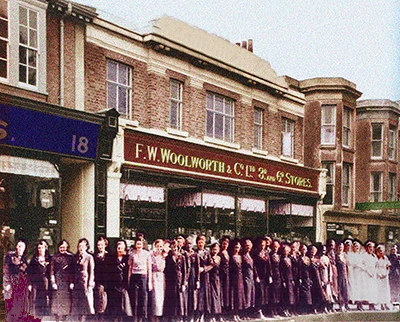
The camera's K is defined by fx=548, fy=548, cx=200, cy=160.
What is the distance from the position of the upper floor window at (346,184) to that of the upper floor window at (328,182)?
5.1 inches

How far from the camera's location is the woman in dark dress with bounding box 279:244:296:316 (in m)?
6.26

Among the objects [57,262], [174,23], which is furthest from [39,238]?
[174,23]

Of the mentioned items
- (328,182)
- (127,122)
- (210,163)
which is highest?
(127,122)

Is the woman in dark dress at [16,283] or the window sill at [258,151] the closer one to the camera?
the woman in dark dress at [16,283]

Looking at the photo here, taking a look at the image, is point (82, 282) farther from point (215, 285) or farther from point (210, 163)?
point (210, 163)

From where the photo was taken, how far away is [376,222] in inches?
250

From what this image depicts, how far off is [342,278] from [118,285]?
9.46 feet

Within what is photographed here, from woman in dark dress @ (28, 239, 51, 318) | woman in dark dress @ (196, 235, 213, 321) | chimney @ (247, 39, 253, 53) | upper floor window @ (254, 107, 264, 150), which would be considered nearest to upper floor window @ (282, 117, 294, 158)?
upper floor window @ (254, 107, 264, 150)

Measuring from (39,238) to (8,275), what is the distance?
0.39 metres

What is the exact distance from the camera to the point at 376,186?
252 inches

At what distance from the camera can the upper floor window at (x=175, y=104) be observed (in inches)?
223

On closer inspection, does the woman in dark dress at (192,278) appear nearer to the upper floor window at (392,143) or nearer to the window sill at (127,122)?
the window sill at (127,122)

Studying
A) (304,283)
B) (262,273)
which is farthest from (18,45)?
(304,283)

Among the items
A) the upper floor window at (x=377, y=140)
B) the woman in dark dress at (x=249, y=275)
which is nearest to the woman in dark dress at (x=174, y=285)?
the woman in dark dress at (x=249, y=275)
